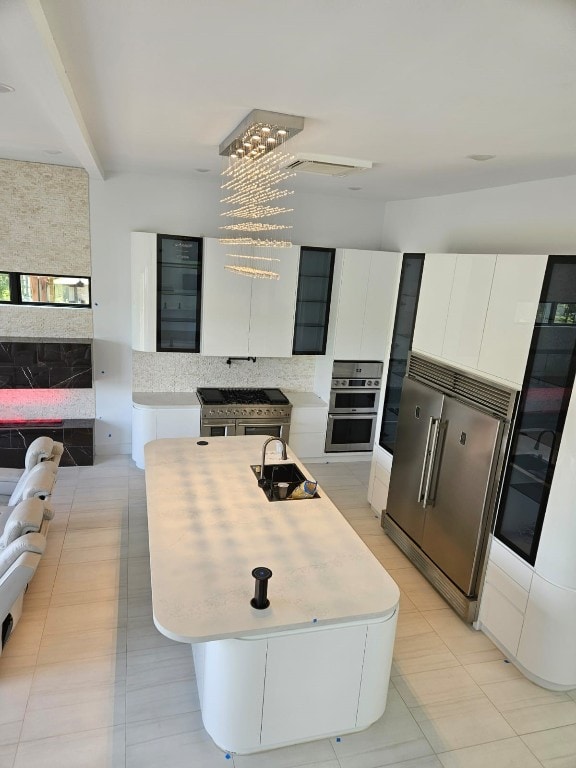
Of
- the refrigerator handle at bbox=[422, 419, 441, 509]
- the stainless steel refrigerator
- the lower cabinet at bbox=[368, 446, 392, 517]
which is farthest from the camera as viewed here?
the lower cabinet at bbox=[368, 446, 392, 517]

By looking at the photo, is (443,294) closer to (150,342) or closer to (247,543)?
(247,543)

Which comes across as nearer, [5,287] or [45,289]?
[5,287]

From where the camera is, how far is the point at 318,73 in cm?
203

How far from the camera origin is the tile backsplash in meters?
6.01

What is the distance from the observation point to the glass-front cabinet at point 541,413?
304cm

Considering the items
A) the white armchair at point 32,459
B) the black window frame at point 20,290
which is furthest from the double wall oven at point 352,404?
the white armchair at point 32,459

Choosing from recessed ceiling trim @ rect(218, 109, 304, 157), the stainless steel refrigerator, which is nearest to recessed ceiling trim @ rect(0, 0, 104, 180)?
recessed ceiling trim @ rect(218, 109, 304, 157)

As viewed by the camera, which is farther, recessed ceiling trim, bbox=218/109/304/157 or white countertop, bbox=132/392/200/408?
white countertop, bbox=132/392/200/408

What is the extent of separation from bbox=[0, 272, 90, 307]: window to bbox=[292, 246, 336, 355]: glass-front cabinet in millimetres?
2362

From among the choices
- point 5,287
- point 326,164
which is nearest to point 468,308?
point 326,164

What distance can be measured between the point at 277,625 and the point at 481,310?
2.52 metres

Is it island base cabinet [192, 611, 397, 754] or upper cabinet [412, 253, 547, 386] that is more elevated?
upper cabinet [412, 253, 547, 386]

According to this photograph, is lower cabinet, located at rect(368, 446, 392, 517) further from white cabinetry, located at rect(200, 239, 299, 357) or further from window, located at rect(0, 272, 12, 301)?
window, located at rect(0, 272, 12, 301)

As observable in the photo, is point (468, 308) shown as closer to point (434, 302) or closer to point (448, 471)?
point (434, 302)
